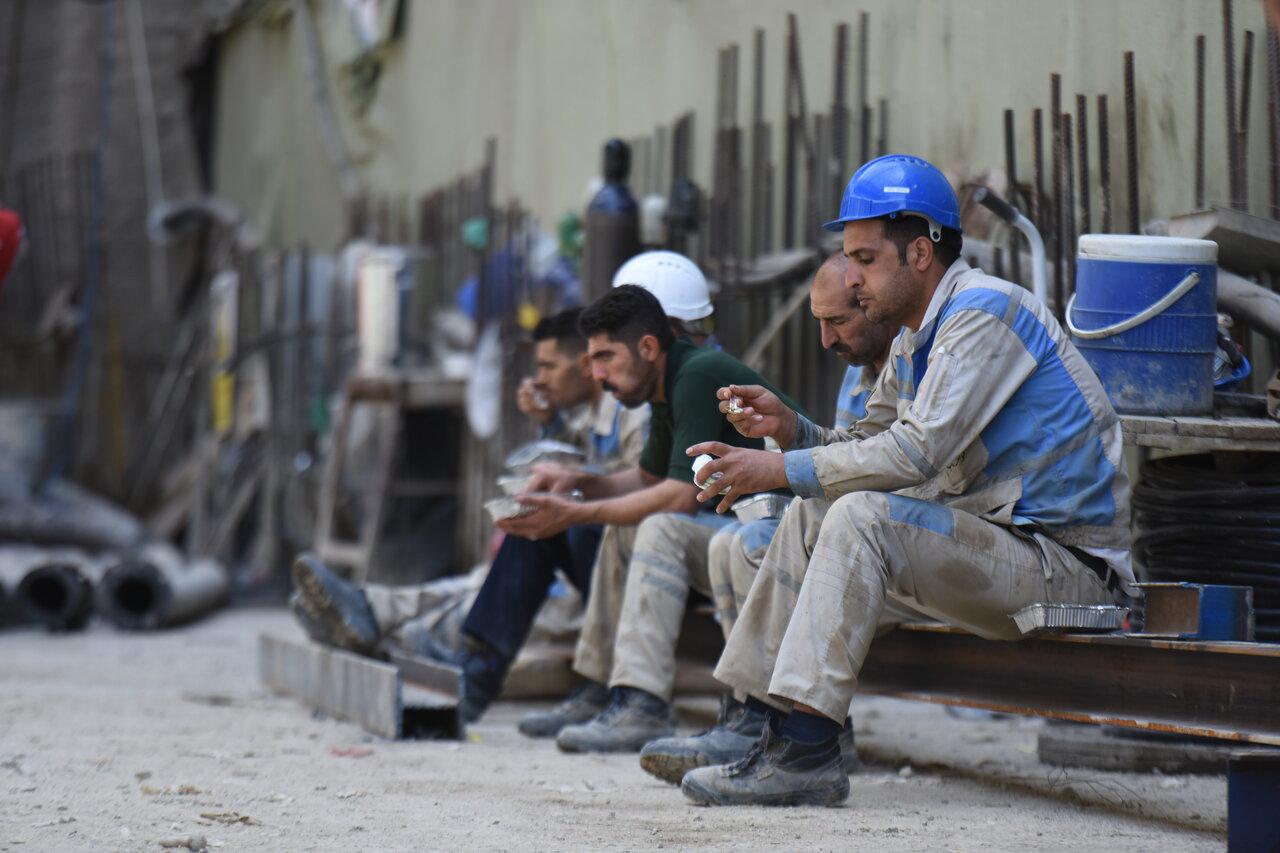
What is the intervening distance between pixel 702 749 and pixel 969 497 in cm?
94

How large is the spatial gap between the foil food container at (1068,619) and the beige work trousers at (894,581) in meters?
0.04

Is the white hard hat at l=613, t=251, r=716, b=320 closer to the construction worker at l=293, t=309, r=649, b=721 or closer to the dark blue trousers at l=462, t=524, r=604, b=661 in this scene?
the construction worker at l=293, t=309, r=649, b=721

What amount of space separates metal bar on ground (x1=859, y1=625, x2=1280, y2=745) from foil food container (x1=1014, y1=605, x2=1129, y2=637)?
0.11 feet

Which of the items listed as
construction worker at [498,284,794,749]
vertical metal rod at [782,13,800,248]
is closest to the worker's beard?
construction worker at [498,284,794,749]

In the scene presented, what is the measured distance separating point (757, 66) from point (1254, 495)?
11.1 ft

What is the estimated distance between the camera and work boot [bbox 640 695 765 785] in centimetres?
418

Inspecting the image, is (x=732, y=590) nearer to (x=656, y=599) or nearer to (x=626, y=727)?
(x=656, y=599)

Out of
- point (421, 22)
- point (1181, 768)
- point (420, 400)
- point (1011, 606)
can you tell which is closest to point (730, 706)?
point (1011, 606)

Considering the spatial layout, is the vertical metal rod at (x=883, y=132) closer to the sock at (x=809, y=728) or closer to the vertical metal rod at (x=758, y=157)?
the vertical metal rod at (x=758, y=157)

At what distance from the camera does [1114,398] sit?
13.8 ft

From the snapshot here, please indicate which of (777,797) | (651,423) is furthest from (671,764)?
(651,423)

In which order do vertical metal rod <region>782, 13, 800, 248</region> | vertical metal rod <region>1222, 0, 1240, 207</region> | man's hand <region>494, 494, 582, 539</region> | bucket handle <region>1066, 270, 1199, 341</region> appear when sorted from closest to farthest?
bucket handle <region>1066, 270, 1199, 341</region>
vertical metal rod <region>1222, 0, 1240, 207</region>
man's hand <region>494, 494, 582, 539</region>
vertical metal rod <region>782, 13, 800, 248</region>

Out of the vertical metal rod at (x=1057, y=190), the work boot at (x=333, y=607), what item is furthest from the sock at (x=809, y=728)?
the work boot at (x=333, y=607)

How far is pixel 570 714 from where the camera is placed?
5352 millimetres
